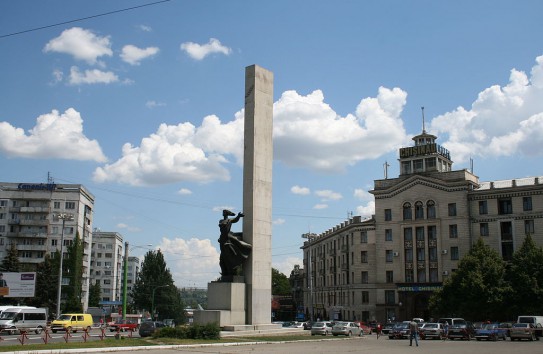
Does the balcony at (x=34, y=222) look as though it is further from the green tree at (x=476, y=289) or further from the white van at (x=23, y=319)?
the green tree at (x=476, y=289)

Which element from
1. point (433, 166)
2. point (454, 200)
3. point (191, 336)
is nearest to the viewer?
point (191, 336)

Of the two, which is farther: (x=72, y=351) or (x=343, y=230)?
(x=343, y=230)

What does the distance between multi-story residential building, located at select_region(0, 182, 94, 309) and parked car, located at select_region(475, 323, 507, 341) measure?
244ft

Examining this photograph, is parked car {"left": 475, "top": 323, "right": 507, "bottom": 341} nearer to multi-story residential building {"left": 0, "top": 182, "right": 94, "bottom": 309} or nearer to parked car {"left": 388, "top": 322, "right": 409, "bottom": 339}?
parked car {"left": 388, "top": 322, "right": 409, "bottom": 339}

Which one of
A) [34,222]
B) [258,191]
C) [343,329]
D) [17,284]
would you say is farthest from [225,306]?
[34,222]

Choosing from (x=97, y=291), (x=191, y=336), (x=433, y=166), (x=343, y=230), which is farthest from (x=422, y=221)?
(x=97, y=291)

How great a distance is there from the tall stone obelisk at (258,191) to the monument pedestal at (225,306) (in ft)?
2.33

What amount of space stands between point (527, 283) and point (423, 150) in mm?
29164

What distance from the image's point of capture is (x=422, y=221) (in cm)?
7819

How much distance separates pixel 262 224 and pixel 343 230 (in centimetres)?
5782

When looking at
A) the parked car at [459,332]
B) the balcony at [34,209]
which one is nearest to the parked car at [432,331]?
the parked car at [459,332]

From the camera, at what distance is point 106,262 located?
15125cm

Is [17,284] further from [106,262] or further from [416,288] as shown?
[106,262]

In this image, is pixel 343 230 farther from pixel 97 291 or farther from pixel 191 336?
pixel 191 336
